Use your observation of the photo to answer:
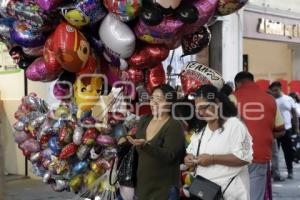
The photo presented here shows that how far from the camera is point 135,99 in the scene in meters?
5.10

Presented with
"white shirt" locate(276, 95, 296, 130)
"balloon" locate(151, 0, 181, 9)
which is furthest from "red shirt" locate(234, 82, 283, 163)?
"white shirt" locate(276, 95, 296, 130)

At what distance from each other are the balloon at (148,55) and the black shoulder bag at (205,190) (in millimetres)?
1203

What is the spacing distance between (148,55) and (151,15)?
484mm

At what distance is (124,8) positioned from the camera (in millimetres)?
4387

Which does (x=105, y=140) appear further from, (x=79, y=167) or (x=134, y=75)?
(x=134, y=75)

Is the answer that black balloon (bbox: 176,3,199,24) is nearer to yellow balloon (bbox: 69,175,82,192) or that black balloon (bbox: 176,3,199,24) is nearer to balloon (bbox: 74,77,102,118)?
balloon (bbox: 74,77,102,118)

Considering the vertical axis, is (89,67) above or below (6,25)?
below

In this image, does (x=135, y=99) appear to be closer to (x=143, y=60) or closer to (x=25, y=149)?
(x=143, y=60)

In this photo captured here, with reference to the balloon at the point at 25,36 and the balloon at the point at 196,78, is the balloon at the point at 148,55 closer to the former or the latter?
the balloon at the point at 196,78

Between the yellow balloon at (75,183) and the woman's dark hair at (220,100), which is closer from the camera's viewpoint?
the woman's dark hair at (220,100)

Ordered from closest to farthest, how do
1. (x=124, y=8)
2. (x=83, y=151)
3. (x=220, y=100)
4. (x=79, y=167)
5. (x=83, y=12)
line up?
1. (x=220, y=100)
2. (x=124, y=8)
3. (x=83, y=12)
4. (x=83, y=151)
5. (x=79, y=167)

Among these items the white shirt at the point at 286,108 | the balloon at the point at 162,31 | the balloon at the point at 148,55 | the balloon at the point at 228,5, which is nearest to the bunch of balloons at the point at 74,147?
the balloon at the point at 148,55

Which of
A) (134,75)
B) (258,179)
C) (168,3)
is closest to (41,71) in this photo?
(134,75)

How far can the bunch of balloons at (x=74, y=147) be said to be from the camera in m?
4.84
